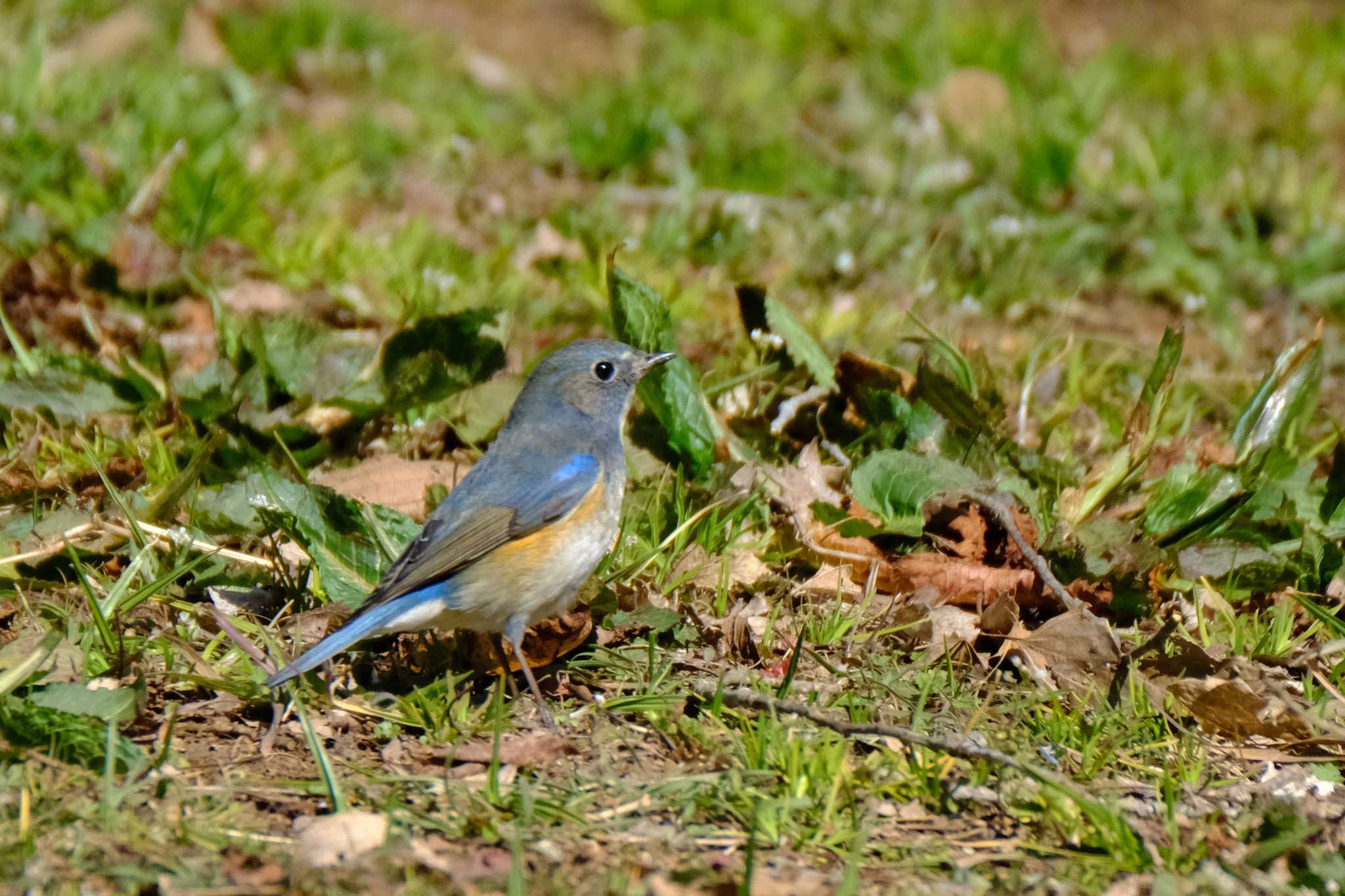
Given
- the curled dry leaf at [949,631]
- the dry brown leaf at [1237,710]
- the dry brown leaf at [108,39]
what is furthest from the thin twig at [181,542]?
the dry brown leaf at [108,39]

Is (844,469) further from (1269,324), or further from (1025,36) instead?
(1025,36)

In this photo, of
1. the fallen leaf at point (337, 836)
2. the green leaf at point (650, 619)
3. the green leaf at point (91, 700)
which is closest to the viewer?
the fallen leaf at point (337, 836)

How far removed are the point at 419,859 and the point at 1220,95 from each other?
8.31 meters

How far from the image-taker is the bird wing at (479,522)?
384 centimetres

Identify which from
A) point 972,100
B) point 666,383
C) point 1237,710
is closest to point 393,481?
point 666,383

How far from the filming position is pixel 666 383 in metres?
4.86

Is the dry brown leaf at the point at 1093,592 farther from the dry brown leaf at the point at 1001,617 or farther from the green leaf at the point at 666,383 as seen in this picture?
the green leaf at the point at 666,383

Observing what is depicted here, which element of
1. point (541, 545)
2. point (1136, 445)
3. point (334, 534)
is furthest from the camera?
point (1136, 445)

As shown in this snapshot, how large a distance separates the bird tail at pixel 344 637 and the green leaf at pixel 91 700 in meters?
0.32

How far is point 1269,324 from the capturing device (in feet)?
22.6

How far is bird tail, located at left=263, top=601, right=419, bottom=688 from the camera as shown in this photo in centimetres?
357

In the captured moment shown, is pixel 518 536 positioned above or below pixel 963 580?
above

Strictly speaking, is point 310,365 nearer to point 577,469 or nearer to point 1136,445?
point 577,469

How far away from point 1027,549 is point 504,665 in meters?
1.62
